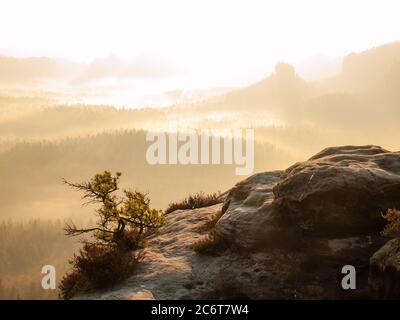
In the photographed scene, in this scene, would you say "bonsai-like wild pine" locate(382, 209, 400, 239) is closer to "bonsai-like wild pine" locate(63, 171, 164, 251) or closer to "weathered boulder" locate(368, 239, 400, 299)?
"weathered boulder" locate(368, 239, 400, 299)

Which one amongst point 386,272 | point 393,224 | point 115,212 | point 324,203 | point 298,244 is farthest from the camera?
point 115,212

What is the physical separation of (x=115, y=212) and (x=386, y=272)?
29.4ft

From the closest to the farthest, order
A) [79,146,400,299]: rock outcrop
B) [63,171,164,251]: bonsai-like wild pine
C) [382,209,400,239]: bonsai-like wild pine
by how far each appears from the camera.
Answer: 1. [382,209,400,239]: bonsai-like wild pine
2. [79,146,400,299]: rock outcrop
3. [63,171,164,251]: bonsai-like wild pine

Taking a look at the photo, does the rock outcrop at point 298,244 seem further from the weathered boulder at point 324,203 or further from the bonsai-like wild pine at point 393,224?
the bonsai-like wild pine at point 393,224

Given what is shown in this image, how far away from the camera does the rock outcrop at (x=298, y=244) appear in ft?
42.4

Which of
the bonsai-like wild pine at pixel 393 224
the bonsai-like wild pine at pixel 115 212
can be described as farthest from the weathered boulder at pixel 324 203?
the bonsai-like wild pine at pixel 115 212

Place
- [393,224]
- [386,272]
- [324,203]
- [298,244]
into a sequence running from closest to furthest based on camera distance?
[386,272], [393,224], [324,203], [298,244]

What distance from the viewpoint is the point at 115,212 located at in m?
15.7

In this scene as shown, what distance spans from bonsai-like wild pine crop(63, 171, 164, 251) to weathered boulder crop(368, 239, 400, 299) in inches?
309

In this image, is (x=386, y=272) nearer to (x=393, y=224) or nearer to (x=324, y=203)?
(x=393, y=224)

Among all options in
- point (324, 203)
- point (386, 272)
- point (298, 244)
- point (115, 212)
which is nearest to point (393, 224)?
point (386, 272)

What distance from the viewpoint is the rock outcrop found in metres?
12.9

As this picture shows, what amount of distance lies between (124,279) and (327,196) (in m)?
6.64

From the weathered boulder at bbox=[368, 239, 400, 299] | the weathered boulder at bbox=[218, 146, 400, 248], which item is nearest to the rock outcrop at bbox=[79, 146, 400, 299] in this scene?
the weathered boulder at bbox=[218, 146, 400, 248]
